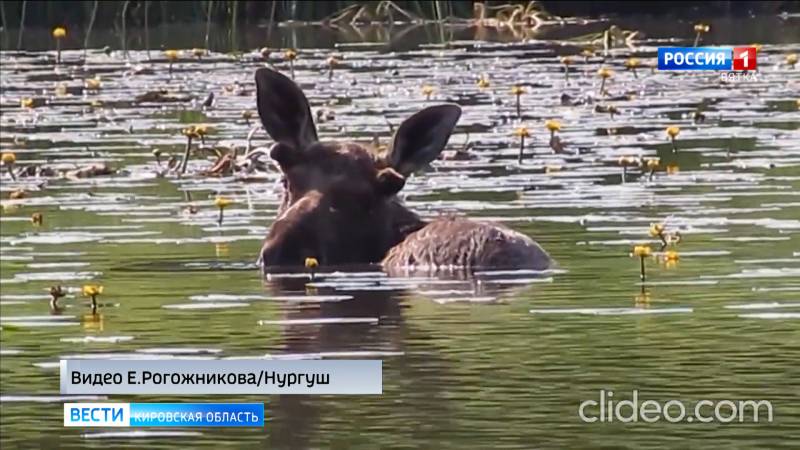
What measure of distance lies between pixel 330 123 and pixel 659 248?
754 cm

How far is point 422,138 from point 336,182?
44 centimetres

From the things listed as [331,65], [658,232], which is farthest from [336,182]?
[331,65]

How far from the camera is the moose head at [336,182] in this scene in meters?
11.2

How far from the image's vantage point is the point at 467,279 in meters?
10.6

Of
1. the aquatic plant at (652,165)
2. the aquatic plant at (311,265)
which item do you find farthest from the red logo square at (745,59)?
the aquatic plant at (311,265)

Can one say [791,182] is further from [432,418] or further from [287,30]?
[287,30]

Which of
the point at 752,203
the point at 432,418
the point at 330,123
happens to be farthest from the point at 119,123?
the point at 432,418

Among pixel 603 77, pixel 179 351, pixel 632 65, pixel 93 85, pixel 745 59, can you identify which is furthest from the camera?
pixel 93 85

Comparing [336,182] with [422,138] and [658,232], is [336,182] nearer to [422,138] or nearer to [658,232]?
[422,138]

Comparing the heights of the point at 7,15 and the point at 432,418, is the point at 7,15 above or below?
above

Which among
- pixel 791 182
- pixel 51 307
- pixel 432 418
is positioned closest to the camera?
pixel 432 418

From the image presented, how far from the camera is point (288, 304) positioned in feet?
32.6

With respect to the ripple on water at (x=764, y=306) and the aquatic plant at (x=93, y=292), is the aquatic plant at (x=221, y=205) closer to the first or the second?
the aquatic plant at (x=93, y=292)

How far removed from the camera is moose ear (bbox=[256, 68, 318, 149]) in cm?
1138
